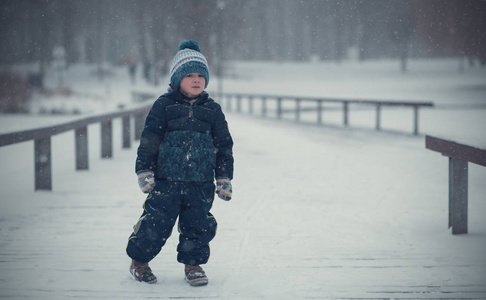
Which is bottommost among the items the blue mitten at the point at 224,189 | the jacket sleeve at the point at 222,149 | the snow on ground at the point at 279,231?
the snow on ground at the point at 279,231

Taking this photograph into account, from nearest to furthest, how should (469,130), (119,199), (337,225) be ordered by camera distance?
(337,225), (119,199), (469,130)

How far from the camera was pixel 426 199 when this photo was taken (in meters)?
7.04

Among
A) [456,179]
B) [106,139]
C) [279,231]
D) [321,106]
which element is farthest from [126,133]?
[321,106]

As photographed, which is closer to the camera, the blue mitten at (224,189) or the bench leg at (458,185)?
the blue mitten at (224,189)

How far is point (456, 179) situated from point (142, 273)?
2.80 metres

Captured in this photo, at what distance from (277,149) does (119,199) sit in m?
5.58

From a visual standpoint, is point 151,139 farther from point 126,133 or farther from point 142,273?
point 126,133

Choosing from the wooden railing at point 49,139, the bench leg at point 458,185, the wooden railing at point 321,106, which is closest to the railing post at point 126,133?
the wooden railing at point 49,139

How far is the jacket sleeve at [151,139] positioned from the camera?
145 inches

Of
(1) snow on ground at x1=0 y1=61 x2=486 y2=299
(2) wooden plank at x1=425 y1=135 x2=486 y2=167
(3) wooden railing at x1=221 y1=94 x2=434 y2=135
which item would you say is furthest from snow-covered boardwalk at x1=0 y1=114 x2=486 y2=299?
(3) wooden railing at x1=221 y1=94 x2=434 y2=135

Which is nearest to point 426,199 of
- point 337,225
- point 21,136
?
point 337,225

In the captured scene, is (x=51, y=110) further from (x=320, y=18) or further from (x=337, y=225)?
(x=320, y=18)

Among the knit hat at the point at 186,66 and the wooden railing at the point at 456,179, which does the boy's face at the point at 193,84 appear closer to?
the knit hat at the point at 186,66

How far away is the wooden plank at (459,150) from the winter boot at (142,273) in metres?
2.52
